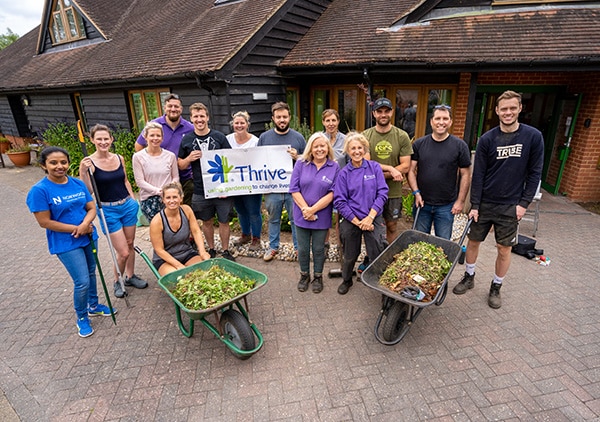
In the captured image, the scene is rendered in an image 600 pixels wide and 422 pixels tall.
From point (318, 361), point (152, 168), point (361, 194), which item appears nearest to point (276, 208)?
point (361, 194)

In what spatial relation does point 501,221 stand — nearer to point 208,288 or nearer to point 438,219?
point 438,219

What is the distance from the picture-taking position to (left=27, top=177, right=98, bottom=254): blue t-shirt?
10.3ft

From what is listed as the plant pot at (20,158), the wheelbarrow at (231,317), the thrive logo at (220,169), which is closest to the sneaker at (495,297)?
the wheelbarrow at (231,317)

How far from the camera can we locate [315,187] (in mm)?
3885

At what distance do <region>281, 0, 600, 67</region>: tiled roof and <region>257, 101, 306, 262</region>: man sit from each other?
3.95m

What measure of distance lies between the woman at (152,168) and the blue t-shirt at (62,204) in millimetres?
720

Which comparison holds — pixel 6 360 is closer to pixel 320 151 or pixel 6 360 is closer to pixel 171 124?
pixel 171 124

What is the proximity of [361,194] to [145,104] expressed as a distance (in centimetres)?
904

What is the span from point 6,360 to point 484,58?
8742 millimetres

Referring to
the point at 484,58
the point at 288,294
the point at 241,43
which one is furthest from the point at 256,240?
the point at 484,58

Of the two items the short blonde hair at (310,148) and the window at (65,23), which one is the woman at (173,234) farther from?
the window at (65,23)

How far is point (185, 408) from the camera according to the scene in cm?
274

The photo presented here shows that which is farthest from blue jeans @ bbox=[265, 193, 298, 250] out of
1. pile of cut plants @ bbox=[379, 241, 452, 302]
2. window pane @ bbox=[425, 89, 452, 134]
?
window pane @ bbox=[425, 89, 452, 134]

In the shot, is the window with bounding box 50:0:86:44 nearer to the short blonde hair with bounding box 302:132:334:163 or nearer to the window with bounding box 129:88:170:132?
the window with bounding box 129:88:170:132
